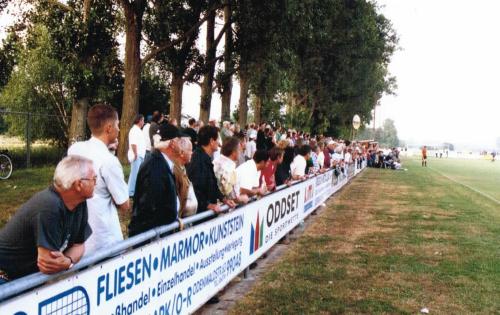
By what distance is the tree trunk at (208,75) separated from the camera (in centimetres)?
2377

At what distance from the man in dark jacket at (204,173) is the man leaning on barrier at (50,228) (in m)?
2.89

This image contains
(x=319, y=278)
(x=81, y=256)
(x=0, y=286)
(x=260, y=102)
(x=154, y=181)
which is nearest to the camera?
(x=0, y=286)

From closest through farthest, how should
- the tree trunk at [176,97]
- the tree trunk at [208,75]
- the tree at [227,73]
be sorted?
the tree trunk at [176,97], the tree trunk at [208,75], the tree at [227,73]

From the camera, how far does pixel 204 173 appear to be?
6.49 metres

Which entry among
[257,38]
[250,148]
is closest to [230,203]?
[250,148]

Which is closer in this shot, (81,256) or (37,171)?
(81,256)

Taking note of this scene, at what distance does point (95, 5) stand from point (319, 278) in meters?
13.4

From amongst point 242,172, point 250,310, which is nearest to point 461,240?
point 242,172

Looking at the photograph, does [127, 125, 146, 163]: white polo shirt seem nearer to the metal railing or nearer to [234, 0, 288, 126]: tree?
the metal railing

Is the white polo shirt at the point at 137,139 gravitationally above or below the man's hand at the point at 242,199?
above

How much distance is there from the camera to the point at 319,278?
26.5 feet

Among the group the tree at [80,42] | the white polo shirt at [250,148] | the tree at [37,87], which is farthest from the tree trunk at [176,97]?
the tree at [37,87]

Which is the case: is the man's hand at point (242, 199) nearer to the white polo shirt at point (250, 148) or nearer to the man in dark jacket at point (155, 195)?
the man in dark jacket at point (155, 195)

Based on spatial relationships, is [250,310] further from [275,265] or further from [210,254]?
[275,265]
